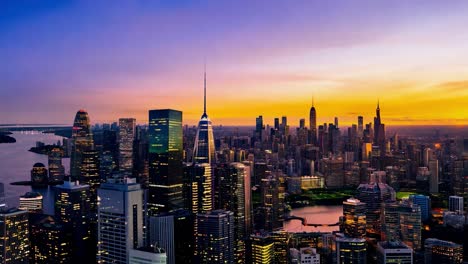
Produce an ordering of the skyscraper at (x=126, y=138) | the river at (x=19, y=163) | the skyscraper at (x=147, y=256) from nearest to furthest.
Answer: the skyscraper at (x=147, y=256), the river at (x=19, y=163), the skyscraper at (x=126, y=138)

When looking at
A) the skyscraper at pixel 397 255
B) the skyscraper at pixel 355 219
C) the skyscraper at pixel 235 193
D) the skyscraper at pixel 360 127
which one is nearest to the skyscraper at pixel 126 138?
the skyscraper at pixel 235 193

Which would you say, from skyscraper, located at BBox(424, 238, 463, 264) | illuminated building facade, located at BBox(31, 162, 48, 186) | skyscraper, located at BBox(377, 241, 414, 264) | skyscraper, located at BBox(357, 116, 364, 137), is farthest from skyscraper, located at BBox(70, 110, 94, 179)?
skyscraper, located at BBox(357, 116, 364, 137)

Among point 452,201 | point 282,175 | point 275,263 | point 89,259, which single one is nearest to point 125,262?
point 89,259

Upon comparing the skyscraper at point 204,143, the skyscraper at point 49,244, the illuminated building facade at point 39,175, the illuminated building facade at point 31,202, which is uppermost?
the skyscraper at point 204,143

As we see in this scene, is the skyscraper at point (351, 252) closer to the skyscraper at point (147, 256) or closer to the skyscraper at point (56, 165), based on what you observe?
the skyscraper at point (147, 256)

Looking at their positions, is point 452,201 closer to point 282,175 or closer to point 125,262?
point 282,175

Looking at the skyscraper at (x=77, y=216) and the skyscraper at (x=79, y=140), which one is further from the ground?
the skyscraper at (x=79, y=140)

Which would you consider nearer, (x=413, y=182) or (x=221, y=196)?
(x=221, y=196)
